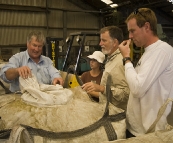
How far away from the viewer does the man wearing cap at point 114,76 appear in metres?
1.66

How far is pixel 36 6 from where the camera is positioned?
1053 cm

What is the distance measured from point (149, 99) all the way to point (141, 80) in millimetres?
163

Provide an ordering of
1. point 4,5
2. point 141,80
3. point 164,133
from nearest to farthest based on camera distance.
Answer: point 164,133
point 141,80
point 4,5

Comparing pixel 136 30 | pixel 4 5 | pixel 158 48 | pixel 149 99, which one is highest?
pixel 4 5

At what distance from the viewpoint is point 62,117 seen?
122cm

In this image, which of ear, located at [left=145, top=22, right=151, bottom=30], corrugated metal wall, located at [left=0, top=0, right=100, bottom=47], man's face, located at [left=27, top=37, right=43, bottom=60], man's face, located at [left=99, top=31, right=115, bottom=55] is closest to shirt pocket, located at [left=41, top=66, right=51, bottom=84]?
man's face, located at [left=27, top=37, right=43, bottom=60]

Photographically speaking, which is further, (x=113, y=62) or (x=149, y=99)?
(x=113, y=62)

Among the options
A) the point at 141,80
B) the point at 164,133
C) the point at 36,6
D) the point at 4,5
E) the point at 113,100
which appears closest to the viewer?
the point at 164,133

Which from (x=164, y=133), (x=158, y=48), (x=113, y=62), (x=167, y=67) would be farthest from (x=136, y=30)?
(x=164, y=133)

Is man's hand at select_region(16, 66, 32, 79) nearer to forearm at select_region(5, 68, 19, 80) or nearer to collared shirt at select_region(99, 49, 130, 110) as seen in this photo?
forearm at select_region(5, 68, 19, 80)

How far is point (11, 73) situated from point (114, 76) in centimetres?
86

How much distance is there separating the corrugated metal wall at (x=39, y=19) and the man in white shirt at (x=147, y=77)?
934 centimetres

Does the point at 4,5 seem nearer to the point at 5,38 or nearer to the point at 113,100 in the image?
the point at 5,38

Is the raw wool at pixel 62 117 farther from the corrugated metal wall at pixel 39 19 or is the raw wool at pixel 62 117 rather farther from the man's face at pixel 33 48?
the corrugated metal wall at pixel 39 19
